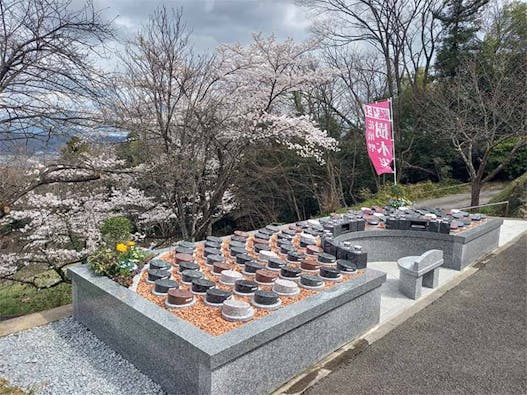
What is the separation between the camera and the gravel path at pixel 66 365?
3000 mm

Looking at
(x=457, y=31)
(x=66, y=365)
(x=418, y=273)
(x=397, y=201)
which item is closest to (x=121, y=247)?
(x=66, y=365)

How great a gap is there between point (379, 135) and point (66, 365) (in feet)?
27.4

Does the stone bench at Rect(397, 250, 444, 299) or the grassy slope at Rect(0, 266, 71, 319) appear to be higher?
the stone bench at Rect(397, 250, 444, 299)

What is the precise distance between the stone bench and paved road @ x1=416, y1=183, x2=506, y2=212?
32.0 ft

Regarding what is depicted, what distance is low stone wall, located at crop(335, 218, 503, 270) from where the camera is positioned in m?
6.48

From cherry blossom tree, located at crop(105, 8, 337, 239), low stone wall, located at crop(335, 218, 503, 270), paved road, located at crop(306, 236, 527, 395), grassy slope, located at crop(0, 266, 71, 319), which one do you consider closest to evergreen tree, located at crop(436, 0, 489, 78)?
cherry blossom tree, located at crop(105, 8, 337, 239)

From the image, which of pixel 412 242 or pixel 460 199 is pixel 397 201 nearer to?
pixel 412 242

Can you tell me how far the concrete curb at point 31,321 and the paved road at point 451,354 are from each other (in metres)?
3.17

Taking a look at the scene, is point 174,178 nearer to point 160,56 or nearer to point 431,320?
point 160,56

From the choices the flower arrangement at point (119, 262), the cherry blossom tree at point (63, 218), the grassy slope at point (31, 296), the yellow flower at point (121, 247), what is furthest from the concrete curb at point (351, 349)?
the grassy slope at point (31, 296)

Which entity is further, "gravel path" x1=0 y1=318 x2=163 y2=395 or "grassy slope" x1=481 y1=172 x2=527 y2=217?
"grassy slope" x1=481 y1=172 x2=527 y2=217

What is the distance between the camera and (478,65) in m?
15.2

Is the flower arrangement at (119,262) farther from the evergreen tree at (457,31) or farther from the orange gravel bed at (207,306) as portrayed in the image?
the evergreen tree at (457,31)

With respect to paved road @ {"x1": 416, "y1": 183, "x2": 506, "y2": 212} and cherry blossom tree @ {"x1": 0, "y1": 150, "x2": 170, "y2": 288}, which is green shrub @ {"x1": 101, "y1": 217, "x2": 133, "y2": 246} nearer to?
cherry blossom tree @ {"x1": 0, "y1": 150, "x2": 170, "y2": 288}
